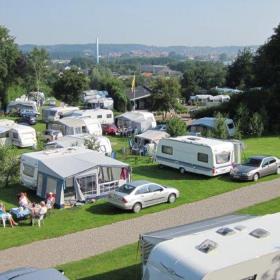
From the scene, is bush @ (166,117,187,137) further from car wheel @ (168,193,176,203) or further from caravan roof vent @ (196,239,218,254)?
caravan roof vent @ (196,239,218,254)

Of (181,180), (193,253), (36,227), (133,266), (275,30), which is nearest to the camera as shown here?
(193,253)

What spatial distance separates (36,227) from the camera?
1767cm

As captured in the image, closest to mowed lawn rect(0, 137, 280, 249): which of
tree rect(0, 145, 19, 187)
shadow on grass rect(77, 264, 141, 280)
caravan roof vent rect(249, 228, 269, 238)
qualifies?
tree rect(0, 145, 19, 187)

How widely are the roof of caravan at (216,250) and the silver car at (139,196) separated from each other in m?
8.88

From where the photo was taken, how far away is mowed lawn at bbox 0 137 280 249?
17047 mm

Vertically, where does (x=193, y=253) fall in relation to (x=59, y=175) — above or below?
above

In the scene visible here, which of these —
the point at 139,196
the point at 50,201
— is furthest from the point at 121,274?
the point at 50,201

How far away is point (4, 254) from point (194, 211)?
24.4 feet

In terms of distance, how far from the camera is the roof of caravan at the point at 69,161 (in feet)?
66.9

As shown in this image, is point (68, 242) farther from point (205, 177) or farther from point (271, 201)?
point (205, 177)

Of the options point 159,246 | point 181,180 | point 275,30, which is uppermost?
point 275,30

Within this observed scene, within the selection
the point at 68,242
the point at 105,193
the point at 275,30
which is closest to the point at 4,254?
the point at 68,242

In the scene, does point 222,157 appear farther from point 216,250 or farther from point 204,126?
point 216,250

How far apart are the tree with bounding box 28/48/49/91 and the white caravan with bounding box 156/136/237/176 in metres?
48.9
